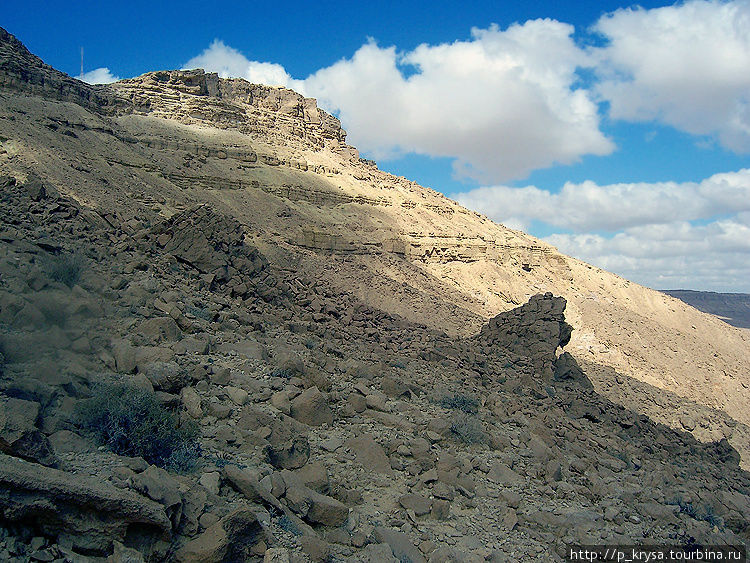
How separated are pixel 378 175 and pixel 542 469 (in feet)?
128

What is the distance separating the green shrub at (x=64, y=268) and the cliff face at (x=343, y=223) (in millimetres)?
3537

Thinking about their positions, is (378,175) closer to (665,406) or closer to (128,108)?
(128,108)

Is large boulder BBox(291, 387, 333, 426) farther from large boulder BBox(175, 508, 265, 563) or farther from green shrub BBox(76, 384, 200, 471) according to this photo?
large boulder BBox(175, 508, 265, 563)

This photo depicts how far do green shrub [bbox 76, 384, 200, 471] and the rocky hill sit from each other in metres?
106

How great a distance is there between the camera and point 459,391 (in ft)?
29.5

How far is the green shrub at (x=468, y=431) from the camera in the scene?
7043 millimetres

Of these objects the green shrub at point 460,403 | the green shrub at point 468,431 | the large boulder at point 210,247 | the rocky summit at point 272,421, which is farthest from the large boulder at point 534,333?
the large boulder at point 210,247

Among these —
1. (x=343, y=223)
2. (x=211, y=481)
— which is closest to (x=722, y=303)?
(x=343, y=223)

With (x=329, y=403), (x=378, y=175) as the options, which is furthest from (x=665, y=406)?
(x=378, y=175)

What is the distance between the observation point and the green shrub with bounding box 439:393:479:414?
8086mm

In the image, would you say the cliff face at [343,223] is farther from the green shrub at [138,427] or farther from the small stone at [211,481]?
the small stone at [211,481]

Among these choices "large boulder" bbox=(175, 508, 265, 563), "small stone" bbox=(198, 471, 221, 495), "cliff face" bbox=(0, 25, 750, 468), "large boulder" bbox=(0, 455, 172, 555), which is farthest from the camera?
"cliff face" bbox=(0, 25, 750, 468)

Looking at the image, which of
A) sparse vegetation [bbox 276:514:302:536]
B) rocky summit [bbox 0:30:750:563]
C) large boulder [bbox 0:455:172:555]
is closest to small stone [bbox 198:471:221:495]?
rocky summit [bbox 0:30:750:563]

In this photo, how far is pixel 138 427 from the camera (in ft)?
13.8
